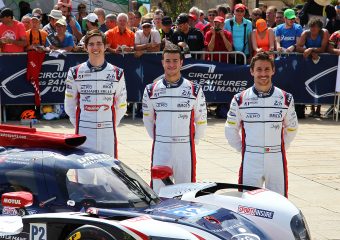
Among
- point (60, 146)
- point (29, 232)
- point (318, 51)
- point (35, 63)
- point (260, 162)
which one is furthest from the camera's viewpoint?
point (318, 51)

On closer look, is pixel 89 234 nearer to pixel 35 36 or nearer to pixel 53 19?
pixel 35 36

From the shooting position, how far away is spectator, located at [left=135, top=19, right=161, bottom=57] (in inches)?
659

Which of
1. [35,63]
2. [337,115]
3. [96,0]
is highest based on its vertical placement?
[96,0]

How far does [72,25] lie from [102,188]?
35.8ft

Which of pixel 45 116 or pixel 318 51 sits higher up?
pixel 318 51

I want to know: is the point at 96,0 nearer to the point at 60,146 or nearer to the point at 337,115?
the point at 337,115

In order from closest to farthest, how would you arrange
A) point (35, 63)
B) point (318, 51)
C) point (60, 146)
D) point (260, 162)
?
point (60, 146) → point (260, 162) → point (35, 63) → point (318, 51)

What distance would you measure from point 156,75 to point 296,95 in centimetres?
293

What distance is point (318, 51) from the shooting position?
1727cm

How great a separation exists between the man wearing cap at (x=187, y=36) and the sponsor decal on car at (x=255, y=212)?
9713 mm

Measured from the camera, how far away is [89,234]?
6.39 metres

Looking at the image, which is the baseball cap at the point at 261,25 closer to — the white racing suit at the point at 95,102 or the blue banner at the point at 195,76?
the blue banner at the point at 195,76

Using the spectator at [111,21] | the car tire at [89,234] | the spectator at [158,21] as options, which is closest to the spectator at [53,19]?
the spectator at [111,21]

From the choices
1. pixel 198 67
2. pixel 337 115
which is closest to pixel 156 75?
pixel 198 67
